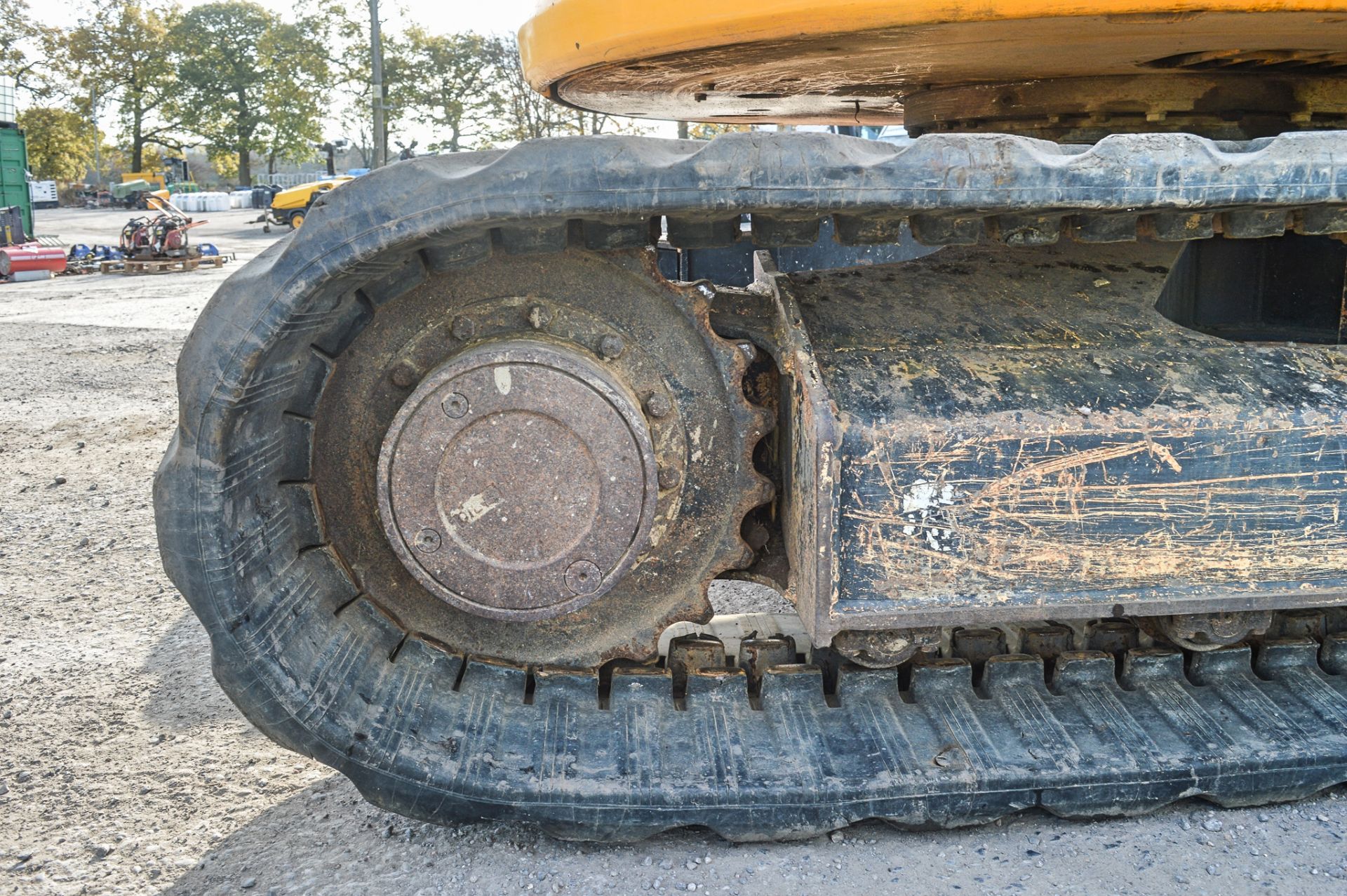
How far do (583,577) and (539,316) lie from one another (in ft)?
1.53

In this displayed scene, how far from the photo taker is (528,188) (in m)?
1.67

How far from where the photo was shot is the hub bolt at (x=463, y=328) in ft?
6.60

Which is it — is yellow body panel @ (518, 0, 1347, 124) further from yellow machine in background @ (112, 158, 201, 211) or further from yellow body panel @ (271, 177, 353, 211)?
yellow machine in background @ (112, 158, 201, 211)

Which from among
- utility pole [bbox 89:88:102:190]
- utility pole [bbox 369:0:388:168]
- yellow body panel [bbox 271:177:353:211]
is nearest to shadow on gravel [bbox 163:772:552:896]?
utility pole [bbox 369:0:388:168]

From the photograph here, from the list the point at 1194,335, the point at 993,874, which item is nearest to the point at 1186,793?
the point at 993,874

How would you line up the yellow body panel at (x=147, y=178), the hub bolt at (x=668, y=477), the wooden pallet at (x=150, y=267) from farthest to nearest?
1. the yellow body panel at (x=147, y=178)
2. the wooden pallet at (x=150, y=267)
3. the hub bolt at (x=668, y=477)

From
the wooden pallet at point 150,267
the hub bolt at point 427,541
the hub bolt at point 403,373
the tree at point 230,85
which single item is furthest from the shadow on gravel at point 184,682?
the tree at point 230,85

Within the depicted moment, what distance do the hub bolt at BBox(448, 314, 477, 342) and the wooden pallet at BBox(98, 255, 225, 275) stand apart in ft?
48.4

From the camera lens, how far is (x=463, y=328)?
2014mm

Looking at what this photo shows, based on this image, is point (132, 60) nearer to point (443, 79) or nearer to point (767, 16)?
point (443, 79)

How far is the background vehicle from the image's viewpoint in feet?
5.66

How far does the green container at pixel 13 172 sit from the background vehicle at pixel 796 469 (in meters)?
21.6

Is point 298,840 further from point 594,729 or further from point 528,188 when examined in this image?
point 528,188

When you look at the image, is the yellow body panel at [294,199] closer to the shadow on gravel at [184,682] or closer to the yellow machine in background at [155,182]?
the yellow machine in background at [155,182]
